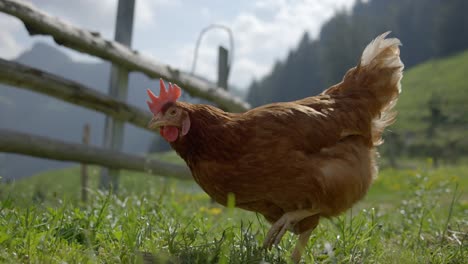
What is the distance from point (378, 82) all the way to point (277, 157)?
1.38 m

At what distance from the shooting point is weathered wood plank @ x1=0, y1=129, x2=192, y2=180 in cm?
405

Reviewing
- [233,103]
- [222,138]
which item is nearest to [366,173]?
[222,138]

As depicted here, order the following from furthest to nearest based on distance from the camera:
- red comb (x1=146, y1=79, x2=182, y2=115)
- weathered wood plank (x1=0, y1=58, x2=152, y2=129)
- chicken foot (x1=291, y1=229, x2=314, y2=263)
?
weathered wood plank (x1=0, y1=58, x2=152, y2=129)
red comb (x1=146, y1=79, x2=182, y2=115)
chicken foot (x1=291, y1=229, x2=314, y2=263)

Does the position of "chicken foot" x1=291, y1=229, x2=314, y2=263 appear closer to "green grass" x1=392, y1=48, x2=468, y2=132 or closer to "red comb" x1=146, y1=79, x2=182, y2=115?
"red comb" x1=146, y1=79, x2=182, y2=115

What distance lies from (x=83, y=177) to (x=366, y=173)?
721 centimetres

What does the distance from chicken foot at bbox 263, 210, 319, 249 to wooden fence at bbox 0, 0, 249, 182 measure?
92.4 inches

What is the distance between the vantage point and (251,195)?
2338 millimetres

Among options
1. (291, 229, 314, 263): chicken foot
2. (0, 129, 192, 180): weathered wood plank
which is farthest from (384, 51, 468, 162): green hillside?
(291, 229, 314, 263): chicken foot

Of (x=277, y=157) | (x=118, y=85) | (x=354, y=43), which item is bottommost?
(x=277, y=157)

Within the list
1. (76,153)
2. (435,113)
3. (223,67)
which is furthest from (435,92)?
(76,153)

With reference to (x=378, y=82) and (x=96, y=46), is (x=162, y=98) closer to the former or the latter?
(x=378, y=82)

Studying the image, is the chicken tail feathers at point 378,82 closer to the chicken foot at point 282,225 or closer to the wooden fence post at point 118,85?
the chicken foot at point 282,225

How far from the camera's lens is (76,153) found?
4.73 metres

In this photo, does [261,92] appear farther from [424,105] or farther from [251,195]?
[251,195]
